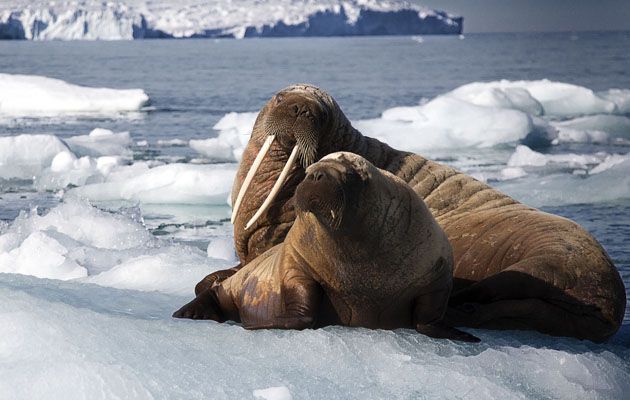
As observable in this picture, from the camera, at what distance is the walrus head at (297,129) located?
4922mm

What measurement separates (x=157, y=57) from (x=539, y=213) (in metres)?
63.8

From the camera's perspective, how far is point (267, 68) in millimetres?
52906

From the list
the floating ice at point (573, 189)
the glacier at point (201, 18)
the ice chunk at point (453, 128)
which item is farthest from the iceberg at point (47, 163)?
the glacier at point (201, 18)

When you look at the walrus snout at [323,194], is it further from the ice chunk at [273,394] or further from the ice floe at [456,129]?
the ice floe at [456,129]

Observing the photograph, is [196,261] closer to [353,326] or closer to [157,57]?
[353,326]

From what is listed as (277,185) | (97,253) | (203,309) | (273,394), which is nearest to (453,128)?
(97,253)

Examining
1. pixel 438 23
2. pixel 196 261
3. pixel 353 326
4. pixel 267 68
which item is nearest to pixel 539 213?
pixel 353 326

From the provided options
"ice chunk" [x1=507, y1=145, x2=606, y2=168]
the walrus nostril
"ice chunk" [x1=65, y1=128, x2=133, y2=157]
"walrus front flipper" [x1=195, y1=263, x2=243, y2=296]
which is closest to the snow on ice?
"walrus front flipper" [x1=195, y1=263, x2=243, y2=296]

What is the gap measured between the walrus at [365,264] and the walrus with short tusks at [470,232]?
1.27 feet

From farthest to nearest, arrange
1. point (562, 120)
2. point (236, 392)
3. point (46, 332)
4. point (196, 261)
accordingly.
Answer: point (562, 120) < point (196, 261) < point (46, 332) < point (236, 392)

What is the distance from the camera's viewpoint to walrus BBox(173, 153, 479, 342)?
3.95m

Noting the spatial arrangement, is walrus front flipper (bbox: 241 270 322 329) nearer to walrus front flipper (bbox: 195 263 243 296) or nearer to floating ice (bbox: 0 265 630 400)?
floating ice (bbox: 0 265 630 400)

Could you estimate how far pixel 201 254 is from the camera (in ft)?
23.1

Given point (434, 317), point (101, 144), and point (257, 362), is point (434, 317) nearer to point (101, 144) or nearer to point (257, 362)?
point (257, 362)
